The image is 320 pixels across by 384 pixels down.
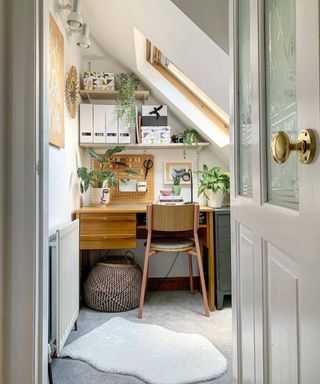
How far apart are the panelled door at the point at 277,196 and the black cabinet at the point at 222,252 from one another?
1207 mm

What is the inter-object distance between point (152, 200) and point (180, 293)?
94cm

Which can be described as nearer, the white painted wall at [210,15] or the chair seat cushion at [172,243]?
the white painted wall at [210,15]

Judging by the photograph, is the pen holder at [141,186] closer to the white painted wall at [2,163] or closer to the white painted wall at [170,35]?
the white painted wall at [170,35]

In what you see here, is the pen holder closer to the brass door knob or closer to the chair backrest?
the chair backrest

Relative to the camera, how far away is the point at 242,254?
90 cm

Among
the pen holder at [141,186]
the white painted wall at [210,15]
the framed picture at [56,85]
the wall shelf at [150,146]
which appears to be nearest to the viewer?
the white painted wall at [210,15]

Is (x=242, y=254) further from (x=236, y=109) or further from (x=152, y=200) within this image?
(x=152, y=200)

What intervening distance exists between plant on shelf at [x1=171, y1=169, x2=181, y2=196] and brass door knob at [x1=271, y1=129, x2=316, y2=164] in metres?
2.15

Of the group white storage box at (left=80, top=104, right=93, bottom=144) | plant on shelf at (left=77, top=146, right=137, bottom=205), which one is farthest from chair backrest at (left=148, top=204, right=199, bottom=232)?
white storage box at (left=80, top=104, right=93, bottom=144)

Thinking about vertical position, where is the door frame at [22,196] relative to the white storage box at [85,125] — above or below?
below

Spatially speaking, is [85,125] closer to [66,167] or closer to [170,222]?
[66,167]

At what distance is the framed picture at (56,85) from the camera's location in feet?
5.44

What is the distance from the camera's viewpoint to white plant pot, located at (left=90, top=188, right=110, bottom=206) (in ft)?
8.06

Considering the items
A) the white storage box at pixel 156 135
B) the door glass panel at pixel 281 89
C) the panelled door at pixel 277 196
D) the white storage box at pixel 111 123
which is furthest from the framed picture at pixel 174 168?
the door glass panel at pixel 281 89
